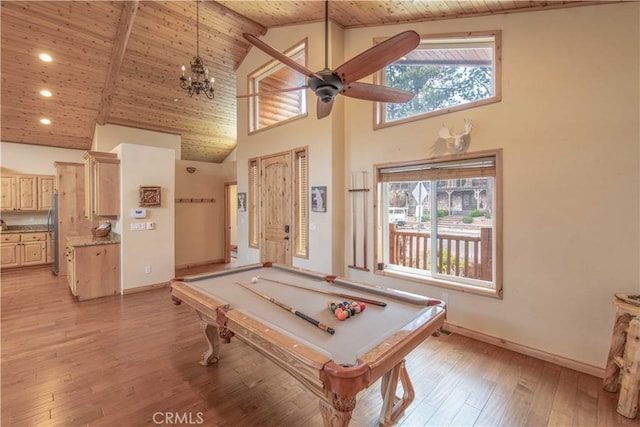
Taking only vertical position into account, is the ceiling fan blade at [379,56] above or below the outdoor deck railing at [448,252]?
above

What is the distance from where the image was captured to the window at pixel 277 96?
4859 millimetres

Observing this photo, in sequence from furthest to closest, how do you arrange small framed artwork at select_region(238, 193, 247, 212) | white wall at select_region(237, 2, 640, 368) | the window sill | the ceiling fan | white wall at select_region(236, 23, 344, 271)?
small framed artwork at select_region(238, 193, 247, 212)
white wall at select_region(236, 23, 344, 271)
the window sill
white wall at select_region(237, 2, 640, 368)
the ceiling fan

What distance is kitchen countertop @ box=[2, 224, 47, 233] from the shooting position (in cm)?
654

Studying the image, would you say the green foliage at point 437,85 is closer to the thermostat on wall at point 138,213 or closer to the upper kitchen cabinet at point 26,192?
the thermostat on wall at point 138,213

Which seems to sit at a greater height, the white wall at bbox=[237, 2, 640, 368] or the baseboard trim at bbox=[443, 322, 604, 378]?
the white wall at bbox=[237, 2, 640, 368]

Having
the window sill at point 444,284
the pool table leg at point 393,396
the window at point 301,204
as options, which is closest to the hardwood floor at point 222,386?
the pool table leg at point 393,396

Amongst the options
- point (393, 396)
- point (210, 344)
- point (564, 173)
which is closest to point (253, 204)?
point (210, 344)

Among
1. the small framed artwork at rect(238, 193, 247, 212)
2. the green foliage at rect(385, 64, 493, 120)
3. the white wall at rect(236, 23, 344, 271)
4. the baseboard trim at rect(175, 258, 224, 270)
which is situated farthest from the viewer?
the baseboard trim at rect(175, 258, 224, 270)

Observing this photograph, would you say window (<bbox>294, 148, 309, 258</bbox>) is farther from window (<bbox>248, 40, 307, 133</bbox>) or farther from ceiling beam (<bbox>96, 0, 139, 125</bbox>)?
ceiling beam (<bbox>96, 0, 139, 125</bbox>)

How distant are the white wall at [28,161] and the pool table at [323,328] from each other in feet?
24.1

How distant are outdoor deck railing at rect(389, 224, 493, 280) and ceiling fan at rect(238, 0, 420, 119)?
1900 mm

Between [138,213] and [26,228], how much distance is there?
13.6ft

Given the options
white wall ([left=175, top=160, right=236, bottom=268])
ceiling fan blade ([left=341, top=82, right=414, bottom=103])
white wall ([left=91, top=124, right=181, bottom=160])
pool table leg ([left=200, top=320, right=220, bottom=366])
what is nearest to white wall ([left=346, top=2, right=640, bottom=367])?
ceiling fan blade ([left=341, top=82, right=414, bottom=103])

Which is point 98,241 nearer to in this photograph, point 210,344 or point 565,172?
point 210,344
